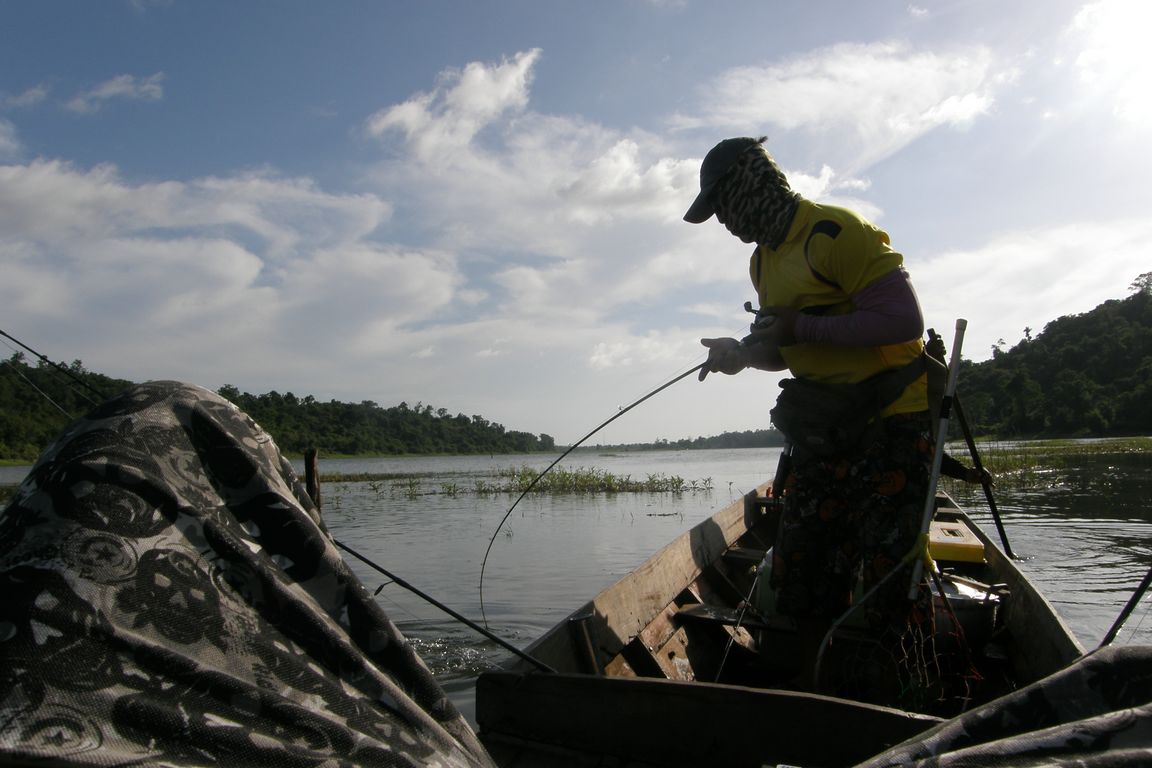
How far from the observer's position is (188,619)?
108 centimetres

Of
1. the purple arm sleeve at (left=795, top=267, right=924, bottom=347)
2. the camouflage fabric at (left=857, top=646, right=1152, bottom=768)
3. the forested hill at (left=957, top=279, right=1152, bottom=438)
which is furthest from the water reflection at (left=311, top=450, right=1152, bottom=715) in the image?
the forested hill at (left=957, top=279, right=1152, bottom=438)

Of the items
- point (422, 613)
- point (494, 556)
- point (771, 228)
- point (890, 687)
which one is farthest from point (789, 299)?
point (494, 556)

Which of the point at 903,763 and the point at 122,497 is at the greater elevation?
the point at 122,497

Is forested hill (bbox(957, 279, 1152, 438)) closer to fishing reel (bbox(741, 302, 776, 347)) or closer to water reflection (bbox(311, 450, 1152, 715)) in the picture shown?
water reflection (bbox(311, 450, 1152, 715))

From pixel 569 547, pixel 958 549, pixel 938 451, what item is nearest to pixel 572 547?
pixel 569 547

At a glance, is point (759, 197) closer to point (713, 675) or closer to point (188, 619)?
point (713, 675)

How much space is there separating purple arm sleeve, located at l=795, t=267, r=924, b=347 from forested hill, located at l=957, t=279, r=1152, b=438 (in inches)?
1767

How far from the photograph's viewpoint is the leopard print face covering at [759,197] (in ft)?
9.84

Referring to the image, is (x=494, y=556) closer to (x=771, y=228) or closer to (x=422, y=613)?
(x=422, y=613)

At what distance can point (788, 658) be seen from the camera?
350 centimetres

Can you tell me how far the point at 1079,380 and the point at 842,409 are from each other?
2367 inches

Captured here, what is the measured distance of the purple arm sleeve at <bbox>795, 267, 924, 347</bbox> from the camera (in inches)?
108

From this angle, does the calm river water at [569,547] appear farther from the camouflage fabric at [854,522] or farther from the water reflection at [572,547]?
the camouflage fabric at [854,522]

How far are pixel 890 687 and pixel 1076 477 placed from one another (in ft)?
66.3
